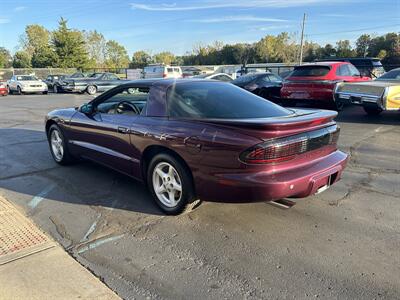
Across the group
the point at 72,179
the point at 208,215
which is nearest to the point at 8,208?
the point at 72,179

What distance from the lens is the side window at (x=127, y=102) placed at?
4406 millimetres

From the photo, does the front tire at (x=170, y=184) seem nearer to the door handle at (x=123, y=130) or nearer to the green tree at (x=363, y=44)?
the door handle at (x=123, y=130)

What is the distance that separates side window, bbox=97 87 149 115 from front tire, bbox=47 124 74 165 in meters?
1.05

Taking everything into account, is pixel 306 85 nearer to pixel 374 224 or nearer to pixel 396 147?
pixel 396 147

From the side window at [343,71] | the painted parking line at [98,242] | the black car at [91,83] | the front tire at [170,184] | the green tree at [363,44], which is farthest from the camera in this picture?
the green tree at [363,44]

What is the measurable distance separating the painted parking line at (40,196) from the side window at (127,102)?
1.27 metres

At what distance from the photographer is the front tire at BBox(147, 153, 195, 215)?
11.9ft

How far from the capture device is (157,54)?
114m

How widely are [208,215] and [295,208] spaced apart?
1018 mm

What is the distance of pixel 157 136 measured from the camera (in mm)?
3822

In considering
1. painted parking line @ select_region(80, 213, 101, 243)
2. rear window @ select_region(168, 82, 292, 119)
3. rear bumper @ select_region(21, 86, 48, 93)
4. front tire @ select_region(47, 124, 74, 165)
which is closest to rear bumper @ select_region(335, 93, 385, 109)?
rear window @ select_region(168, 82, 292, 119)

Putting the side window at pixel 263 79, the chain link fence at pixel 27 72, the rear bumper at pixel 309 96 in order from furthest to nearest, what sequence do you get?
the chain link fence at pixel 27 72
the side window at pixel 263 79
the rear bumper at pixel 309 96

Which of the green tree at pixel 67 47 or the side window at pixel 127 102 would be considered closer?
the side window at pixel 127 102

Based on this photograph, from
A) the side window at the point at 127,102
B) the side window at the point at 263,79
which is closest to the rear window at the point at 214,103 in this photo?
the side window at the point at 127,102
